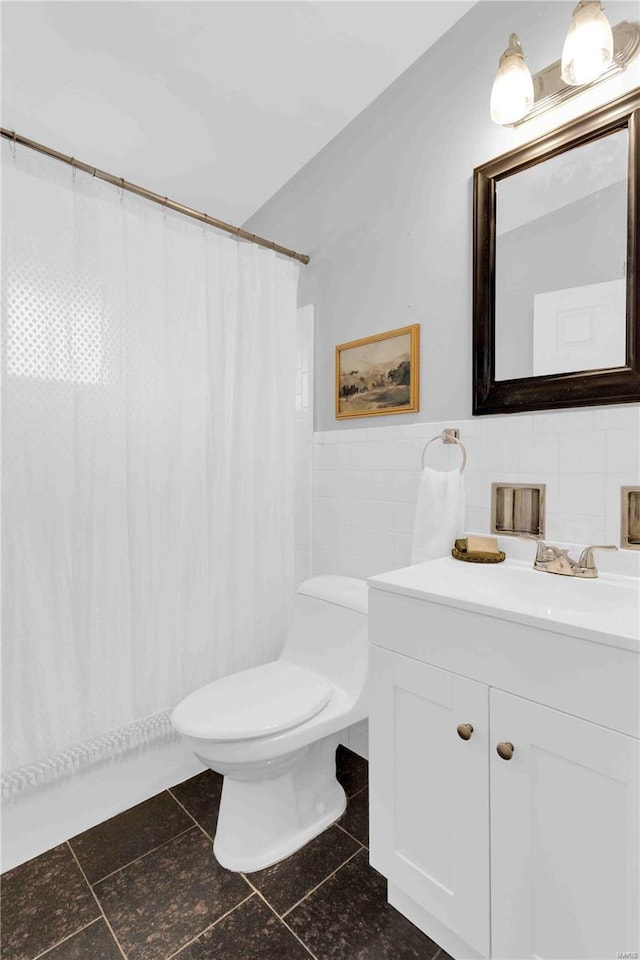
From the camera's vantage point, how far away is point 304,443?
79.3 inches

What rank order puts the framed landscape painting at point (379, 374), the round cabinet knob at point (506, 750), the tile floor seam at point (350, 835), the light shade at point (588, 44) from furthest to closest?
1. the framed landscape painting at point (379, 374)
2. the tile floor seam at point (350, 835)
3. the light shade at point (588, 44)
4. the round cabinet knob at point (506, 750)

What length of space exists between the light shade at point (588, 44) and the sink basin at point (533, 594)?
1226 mm

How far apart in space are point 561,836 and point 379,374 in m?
1.39

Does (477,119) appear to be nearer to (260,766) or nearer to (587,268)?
(587,268)

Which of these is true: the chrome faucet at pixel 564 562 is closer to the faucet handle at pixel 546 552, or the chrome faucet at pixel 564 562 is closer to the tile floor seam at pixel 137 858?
the faucet handle at pixel 546 552

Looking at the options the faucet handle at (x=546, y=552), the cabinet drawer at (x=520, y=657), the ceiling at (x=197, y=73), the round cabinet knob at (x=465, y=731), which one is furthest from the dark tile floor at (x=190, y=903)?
the ceiling at (x=197, y=73)

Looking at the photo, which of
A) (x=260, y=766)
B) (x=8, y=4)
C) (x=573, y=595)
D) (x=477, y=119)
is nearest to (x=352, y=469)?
(x=573, y=595)

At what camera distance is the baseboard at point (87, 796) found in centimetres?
134

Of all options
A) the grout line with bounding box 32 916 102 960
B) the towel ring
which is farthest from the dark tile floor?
the towel ring

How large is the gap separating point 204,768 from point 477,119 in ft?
7.99

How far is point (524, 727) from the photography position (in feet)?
2.87

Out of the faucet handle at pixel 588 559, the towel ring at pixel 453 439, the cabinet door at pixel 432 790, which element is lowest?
the cabinet door at pixel 432 790

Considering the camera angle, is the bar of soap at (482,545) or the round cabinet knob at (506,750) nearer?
the round cabinet knob at (506,750)

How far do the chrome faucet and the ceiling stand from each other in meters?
1.65
